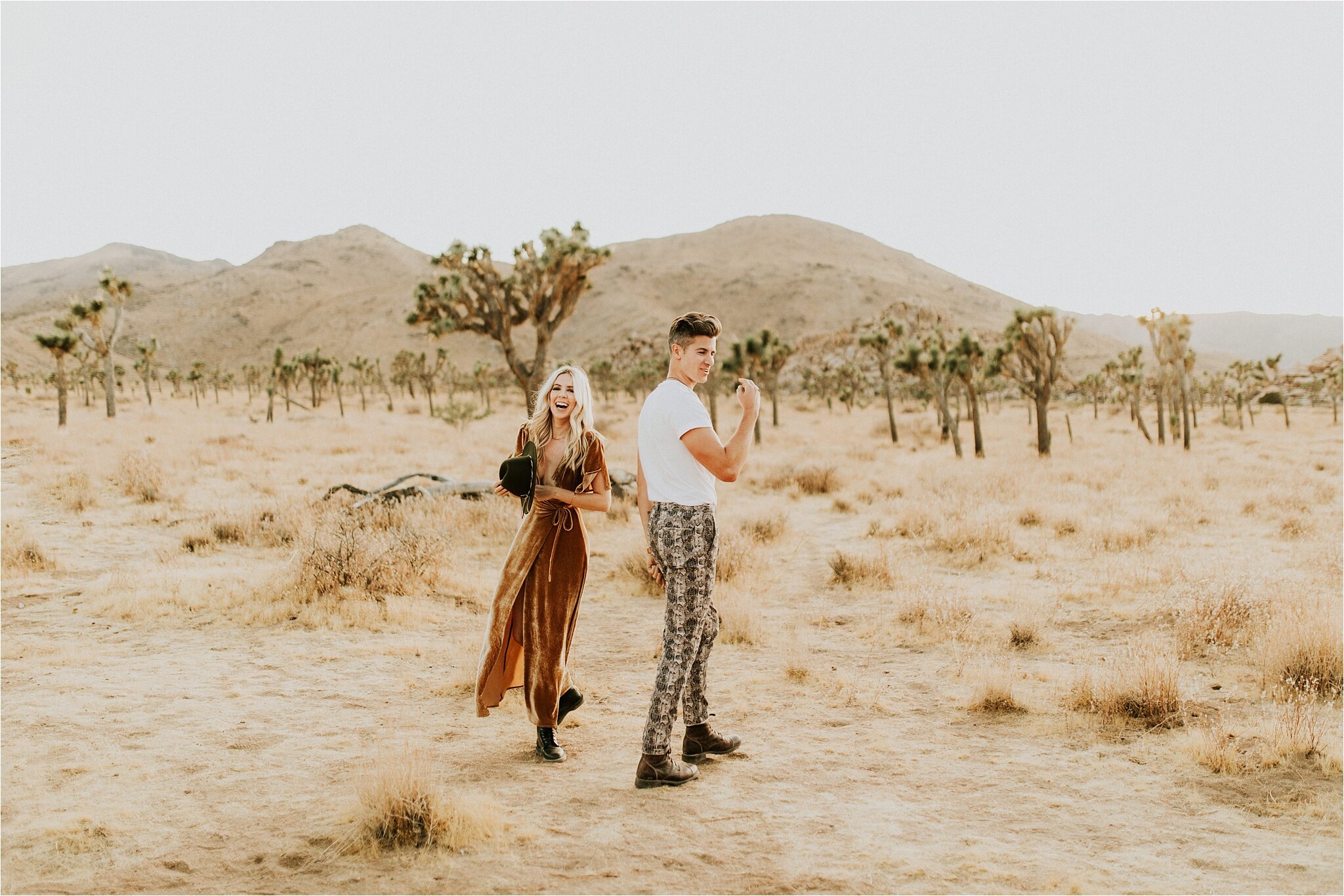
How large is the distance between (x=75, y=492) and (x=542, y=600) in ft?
43.4

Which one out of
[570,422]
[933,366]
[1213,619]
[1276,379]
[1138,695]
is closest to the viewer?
[570,422]

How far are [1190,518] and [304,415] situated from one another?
143 ft

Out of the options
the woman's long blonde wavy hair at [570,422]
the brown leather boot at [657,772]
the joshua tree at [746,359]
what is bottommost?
the brown leather boot at [657,772]

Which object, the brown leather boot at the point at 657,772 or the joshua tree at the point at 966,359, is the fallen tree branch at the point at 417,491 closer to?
the brown leather boot at the point at 657,772

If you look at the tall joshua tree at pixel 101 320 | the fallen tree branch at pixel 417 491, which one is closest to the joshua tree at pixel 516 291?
the fallen tree branch at pixel 417 491

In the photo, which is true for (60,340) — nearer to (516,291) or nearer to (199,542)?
(516,291)

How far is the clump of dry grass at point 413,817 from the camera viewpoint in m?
3.40

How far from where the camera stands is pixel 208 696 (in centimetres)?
543

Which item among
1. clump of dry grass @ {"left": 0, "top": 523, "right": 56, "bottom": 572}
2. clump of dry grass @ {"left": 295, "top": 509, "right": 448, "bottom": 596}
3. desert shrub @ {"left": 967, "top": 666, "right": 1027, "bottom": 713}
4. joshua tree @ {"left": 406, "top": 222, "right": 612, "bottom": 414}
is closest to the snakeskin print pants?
desert shrub @ {"left": 967, "top": 666, "right": 1027, "bottom": 713}

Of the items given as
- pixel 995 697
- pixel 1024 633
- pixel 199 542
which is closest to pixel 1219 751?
pixel 995 697

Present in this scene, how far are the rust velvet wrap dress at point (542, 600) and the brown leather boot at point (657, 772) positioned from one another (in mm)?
639

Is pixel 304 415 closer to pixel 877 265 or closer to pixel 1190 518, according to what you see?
pixel 1190 518

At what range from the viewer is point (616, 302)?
125 m

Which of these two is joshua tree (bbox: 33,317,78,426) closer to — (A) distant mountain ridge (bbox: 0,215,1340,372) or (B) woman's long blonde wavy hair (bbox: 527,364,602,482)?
(B) woman's long blonde wavy hair (bbox: 527,364,602,482)
